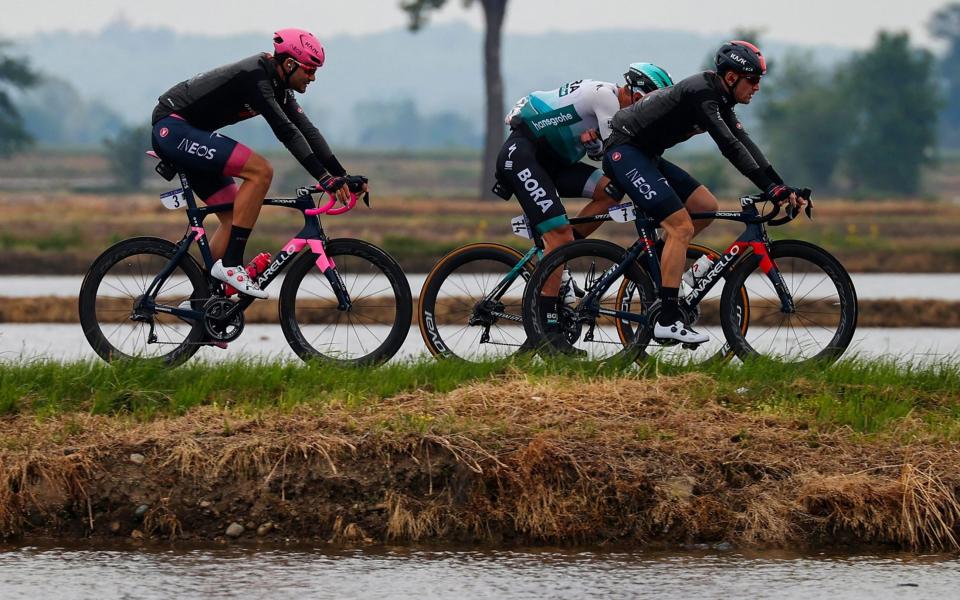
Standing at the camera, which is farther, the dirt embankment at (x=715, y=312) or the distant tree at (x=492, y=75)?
the distant tree at (x=492, y=75)

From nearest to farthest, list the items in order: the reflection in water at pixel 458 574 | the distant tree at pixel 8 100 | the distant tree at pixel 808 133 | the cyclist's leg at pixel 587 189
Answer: the reflection in water at pixel 458 574 < the cyclist's leg at pixel 587 189 < the distant tree at pixel 8 100 < the distant tree at pixel 808 133

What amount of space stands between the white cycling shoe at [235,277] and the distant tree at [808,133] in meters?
86.7

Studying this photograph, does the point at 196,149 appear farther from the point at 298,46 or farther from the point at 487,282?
the point at 487,282

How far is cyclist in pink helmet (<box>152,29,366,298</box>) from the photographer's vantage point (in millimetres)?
10062

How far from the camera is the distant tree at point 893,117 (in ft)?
294

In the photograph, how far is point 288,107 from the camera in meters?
10.2

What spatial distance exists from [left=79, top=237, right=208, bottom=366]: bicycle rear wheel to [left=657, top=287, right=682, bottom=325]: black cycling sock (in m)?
2.85

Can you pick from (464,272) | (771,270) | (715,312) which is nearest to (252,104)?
(464,272)

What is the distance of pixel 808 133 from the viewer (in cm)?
9825

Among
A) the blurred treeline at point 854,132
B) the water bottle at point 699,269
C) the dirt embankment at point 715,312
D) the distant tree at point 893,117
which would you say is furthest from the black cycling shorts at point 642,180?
the distant tree at point 893,117

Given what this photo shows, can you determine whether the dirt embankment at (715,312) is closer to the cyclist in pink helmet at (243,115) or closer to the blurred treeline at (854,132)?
the cyclist in pink helmet at (243,115)

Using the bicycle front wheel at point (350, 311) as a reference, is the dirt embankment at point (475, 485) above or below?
below

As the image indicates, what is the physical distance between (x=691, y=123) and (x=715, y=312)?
8196 mm

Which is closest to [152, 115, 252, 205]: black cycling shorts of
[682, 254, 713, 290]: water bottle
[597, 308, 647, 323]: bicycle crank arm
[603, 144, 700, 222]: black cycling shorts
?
[603, 144, 700, 222]: black cycling shorts
